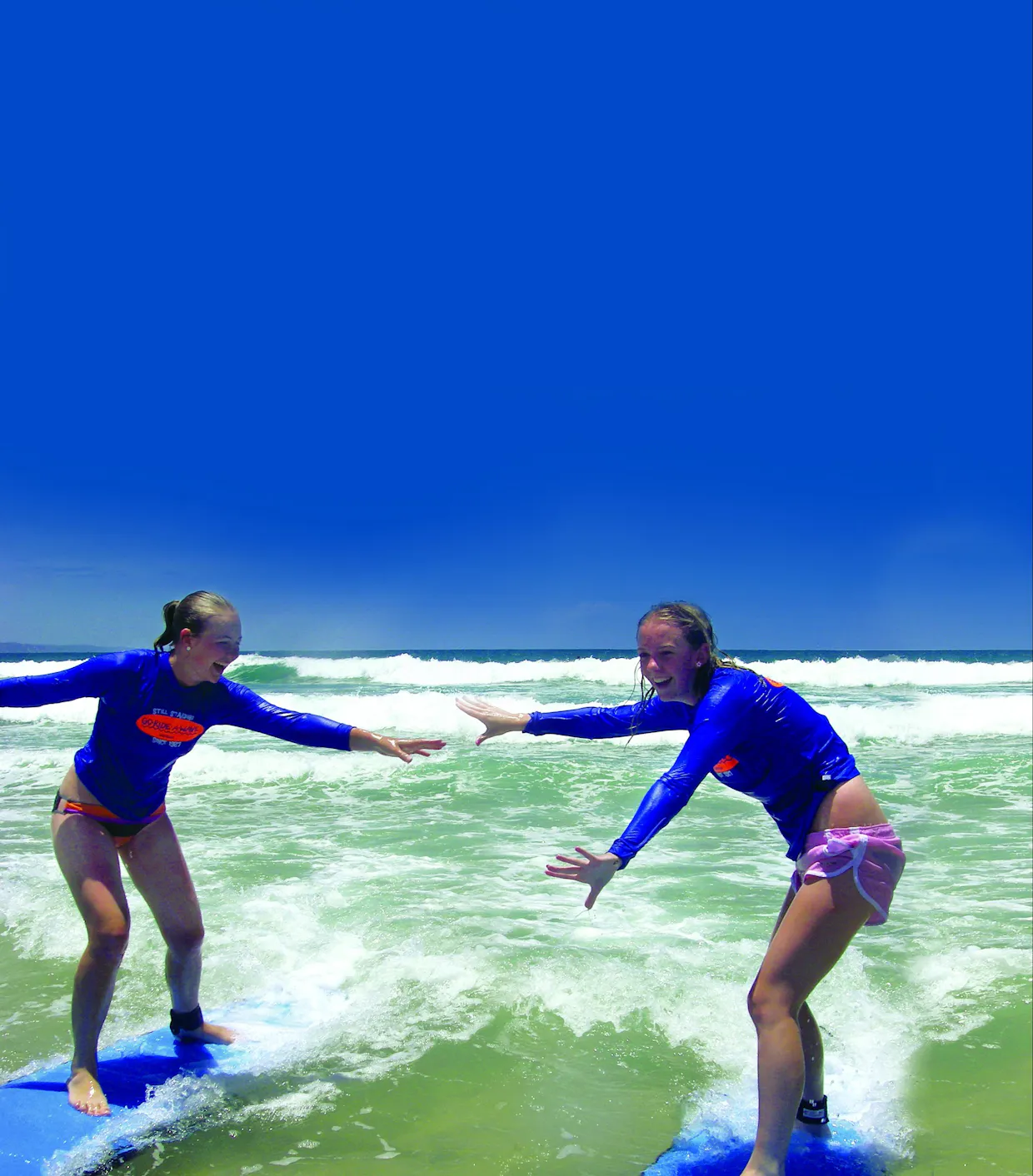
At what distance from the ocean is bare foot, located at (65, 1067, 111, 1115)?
0.71 feet

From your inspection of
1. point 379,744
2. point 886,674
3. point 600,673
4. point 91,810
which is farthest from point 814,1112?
point 886,674

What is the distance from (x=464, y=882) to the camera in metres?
7.40

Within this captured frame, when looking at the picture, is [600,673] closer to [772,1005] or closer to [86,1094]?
[86,1094]

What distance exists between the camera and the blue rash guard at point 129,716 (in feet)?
12.3

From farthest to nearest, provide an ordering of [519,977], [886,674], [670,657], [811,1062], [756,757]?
[886,674]
[519,977]
[811,1062]
[670,657]
[756,757]

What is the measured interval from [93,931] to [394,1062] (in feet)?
5.40

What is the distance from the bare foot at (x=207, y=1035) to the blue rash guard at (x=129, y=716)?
1264 millimetres

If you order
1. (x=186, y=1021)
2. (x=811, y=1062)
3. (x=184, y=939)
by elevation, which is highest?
(x=184, y=939)

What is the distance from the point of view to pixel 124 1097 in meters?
3.80

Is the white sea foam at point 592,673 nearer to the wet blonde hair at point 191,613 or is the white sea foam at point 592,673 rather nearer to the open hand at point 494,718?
the open hand at point 494,718

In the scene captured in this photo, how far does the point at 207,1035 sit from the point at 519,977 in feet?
6.12

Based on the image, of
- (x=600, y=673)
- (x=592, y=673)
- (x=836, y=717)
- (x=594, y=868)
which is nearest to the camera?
(x=594, y=868)

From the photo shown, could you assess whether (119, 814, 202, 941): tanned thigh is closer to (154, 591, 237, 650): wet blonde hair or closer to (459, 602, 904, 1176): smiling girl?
(154, 591, 237, 650): wet blonde hair

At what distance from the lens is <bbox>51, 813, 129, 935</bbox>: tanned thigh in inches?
142
